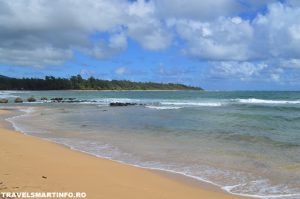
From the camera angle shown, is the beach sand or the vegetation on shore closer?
the beach sand

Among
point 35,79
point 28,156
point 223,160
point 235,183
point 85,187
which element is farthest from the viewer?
point 35,79

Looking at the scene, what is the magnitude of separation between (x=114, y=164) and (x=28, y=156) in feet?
6.73

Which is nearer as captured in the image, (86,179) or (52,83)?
(86,179)

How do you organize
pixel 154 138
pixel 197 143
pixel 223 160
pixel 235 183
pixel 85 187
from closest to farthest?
pixel 85 187, pixel 235 183, pixel 223 160, pixel 197 143, pixel 154 138

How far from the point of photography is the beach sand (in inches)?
244

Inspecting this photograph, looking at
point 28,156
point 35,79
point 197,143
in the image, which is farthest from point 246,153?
point 35,79

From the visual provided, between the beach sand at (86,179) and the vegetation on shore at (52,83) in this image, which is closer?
the beach sand at (86,179)

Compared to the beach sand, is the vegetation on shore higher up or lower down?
higher up

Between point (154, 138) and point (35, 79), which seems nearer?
point (154, 138)

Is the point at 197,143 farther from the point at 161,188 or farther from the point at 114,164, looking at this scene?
the point at 161,188

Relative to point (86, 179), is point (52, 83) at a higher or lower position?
higher

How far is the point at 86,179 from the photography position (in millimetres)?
7152

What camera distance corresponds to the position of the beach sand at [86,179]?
6.19 metres

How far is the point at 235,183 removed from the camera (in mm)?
8242
